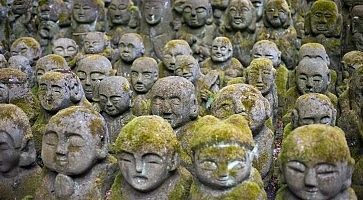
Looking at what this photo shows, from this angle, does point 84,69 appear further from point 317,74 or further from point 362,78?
point 362,78

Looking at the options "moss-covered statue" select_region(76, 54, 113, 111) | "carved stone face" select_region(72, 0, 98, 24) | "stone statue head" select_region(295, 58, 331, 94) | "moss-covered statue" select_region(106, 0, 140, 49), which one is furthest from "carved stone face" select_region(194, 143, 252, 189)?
"moss-covered statue" select_region(106, 0, 140, 49)

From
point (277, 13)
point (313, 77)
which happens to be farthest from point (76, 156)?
point (277, 13)

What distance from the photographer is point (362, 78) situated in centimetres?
894

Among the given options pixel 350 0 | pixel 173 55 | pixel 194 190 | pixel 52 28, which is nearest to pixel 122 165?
pixel 194 190

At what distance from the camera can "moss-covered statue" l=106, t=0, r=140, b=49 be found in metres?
15.6

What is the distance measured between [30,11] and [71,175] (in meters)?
10.7

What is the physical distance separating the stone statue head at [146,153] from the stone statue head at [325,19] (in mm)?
8136

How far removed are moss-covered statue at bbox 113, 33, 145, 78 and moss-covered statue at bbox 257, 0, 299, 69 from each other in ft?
10.6

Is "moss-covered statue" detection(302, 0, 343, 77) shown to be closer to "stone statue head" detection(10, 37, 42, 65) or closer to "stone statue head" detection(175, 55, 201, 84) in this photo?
"stone statue head" detection(175, 55, 201, 84)

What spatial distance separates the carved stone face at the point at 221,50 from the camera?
39.7 ft

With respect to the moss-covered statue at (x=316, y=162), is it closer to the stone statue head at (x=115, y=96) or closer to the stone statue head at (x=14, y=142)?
the stone statue head at (x=14, y=142)

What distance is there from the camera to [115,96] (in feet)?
29.7

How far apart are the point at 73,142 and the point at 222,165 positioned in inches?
69.6

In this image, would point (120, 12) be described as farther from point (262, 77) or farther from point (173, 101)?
point (173, 101)
